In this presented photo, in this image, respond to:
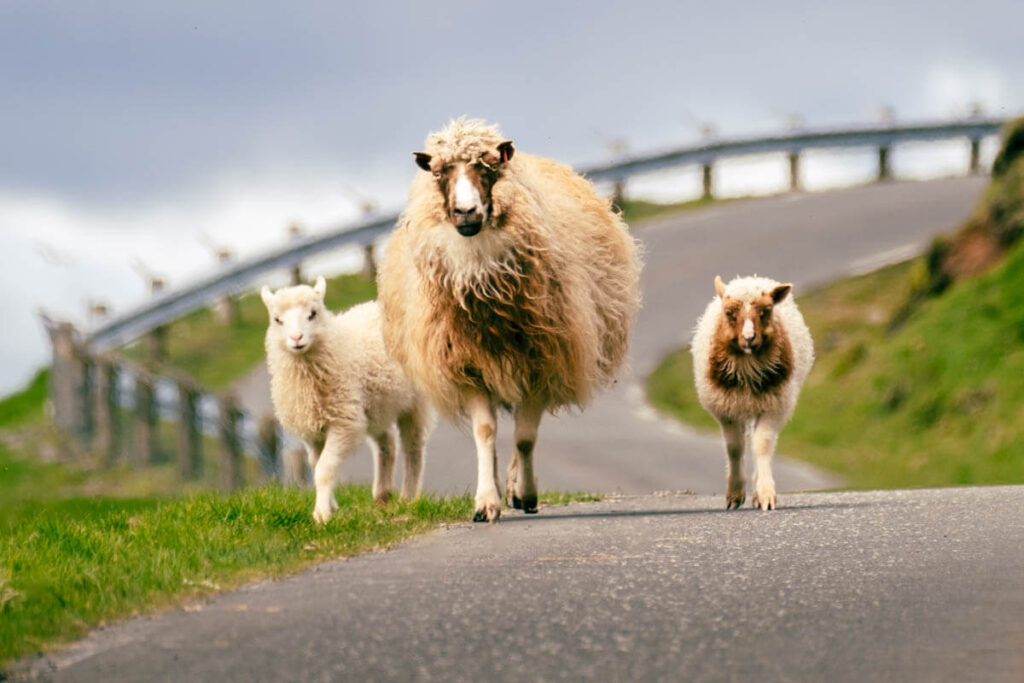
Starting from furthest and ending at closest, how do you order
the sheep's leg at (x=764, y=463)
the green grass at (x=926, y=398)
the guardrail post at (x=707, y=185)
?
the guardrail post at (x=707, y=185)
the green grass at (x=926, y=398)
the sheep's leg at (x=764, y=463)

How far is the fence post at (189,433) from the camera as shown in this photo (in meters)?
21.5

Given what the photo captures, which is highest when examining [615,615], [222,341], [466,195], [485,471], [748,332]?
[222,341]

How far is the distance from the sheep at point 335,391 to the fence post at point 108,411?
12.8m

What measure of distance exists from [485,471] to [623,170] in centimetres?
2442

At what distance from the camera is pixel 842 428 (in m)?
23.2

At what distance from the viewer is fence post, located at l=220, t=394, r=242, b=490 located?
2041 centimetres

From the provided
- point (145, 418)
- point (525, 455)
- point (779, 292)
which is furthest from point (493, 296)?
point (145, 418)

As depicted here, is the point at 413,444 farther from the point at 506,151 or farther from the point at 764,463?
the point at 506,151

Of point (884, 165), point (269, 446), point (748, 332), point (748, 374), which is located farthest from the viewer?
point (884, 165)

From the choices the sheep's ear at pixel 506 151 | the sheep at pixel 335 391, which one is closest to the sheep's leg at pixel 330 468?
the sheep at pixel 335 391

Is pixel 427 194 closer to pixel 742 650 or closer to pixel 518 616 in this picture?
pixel 518 616

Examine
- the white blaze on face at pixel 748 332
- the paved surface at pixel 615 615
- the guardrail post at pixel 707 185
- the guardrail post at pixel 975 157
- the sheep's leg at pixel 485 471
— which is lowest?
the paved surface at pixel 615 615

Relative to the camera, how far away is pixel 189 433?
21.7 meters

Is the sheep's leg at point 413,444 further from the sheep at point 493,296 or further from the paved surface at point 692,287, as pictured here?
the paved surface at point 692,287
